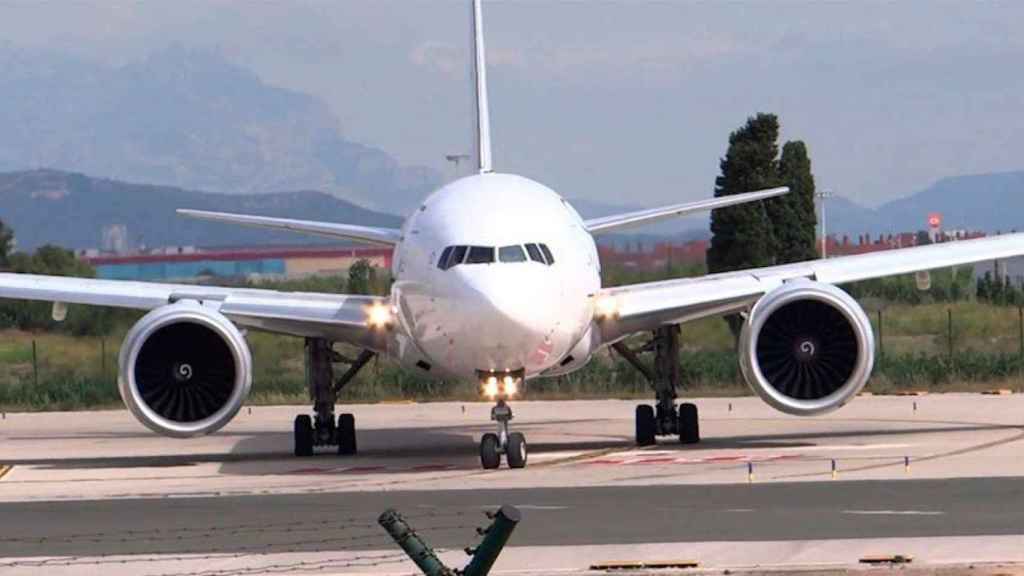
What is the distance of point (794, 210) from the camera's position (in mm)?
62844

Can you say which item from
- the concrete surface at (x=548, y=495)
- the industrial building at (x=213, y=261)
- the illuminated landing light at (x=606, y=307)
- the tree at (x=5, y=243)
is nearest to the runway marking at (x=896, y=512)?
the concrete surface at (x=548, y=495)

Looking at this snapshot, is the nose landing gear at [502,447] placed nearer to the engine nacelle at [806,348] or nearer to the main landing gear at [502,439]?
the main landing gear at [502,439]

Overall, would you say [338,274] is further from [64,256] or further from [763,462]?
[763,462]

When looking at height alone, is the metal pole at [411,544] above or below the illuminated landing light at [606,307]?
below

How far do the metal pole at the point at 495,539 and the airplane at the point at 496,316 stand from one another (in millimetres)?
13097

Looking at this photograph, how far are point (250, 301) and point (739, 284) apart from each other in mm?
5930

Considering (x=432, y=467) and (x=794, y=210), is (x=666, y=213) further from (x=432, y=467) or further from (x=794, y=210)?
(x=794, y=210)

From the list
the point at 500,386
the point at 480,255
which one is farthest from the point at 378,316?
the point at 480,255

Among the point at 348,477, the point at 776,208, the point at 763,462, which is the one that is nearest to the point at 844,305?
the point at 763,462

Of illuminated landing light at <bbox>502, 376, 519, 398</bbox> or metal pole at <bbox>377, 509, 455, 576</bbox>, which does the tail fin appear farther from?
metal pole at <bbox>377, 509, 455, 576</bbox>

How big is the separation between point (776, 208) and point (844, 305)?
3492 centimetres

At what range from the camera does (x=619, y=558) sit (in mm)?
17141

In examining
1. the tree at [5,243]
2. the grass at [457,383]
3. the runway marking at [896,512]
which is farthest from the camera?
the tree at [5,243]

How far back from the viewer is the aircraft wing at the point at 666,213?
2978 cm
